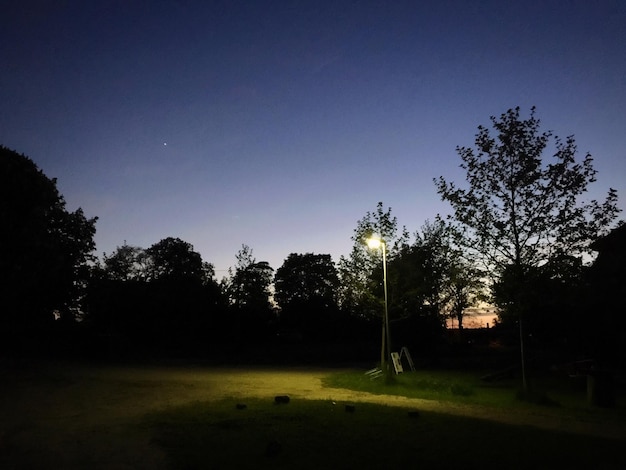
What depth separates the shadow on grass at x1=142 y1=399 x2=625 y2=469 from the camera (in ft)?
28.8

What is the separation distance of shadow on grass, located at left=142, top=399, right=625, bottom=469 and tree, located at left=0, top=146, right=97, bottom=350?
19.4 m

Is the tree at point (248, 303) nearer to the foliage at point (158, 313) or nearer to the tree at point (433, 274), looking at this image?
the foliage at point (158, 313)

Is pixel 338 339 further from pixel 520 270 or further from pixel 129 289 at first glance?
pixel 520 270

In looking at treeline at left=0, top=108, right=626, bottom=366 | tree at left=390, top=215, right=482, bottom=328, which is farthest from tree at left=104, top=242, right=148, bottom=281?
tree at left=390, top=215, right=482, bottom=328

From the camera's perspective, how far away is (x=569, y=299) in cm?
1716

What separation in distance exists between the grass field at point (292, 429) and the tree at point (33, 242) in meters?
10.7

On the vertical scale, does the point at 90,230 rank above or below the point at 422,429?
above

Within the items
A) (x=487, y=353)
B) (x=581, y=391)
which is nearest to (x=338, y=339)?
(x=487, y=353)

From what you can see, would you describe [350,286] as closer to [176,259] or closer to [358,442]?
[358,442]

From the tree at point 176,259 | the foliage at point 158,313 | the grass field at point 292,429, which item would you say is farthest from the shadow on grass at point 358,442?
the tree at point 176,259

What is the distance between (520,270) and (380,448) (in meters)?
9.61

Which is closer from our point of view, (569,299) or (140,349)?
(569,299)

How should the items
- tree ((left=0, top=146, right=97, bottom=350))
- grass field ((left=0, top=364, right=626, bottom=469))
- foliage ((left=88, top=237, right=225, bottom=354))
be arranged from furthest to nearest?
foliage ((left=88, top=237, right=225, bottom=354)), tree ((left=0, top=146, right=97, bottom=350)), grass field ((left=0, top=364, right=626, bottom=469))

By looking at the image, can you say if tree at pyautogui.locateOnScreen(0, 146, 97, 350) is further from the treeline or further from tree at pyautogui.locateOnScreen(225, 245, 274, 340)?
tree at pyautogui.locateOnScreen(225, 245, 274, 340)
